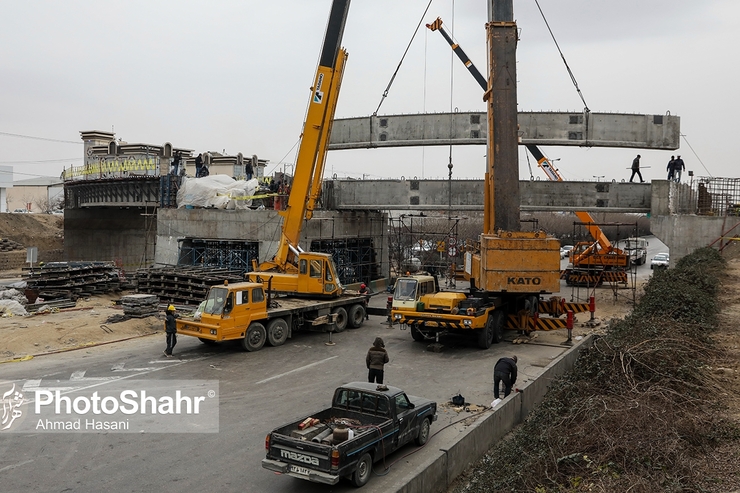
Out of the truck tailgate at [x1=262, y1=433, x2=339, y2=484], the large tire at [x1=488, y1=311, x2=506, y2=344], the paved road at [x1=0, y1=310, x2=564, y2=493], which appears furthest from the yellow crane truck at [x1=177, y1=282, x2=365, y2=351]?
the truck tailgate at [x1=262, y1=433, x2=339, y2=484]

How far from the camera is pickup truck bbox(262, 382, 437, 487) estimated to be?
27.8ft

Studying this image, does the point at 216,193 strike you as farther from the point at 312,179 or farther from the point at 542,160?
the point at 542,160

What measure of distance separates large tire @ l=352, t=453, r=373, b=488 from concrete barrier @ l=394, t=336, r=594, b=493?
75cm

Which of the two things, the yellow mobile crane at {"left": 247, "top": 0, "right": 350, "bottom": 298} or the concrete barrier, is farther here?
the yellow mobile crane at {"left": 247, "top": 0, "right": 350, "bottom": 298}

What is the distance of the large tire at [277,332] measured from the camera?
60.8 ft

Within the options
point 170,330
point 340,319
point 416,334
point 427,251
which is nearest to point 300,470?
point 170,330

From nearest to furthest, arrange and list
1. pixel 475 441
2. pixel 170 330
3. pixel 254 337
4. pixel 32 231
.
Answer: pixel 475 441
pixel 170 330
pixel 254 337
pixel 32 231

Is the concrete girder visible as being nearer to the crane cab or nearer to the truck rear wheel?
the crane cab

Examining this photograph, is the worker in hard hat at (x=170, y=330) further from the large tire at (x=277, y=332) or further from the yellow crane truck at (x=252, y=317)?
the large tire at (x=277, y=332)

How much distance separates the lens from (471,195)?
32.9 metres

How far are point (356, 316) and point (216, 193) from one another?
14.0 metres

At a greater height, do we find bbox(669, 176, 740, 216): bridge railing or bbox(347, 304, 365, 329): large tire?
bbox(669, 176, 740, 216): bridge railing

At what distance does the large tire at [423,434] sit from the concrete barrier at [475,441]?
0.39m

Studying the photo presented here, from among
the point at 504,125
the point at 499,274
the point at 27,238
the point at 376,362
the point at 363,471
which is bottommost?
the point at 363,471
